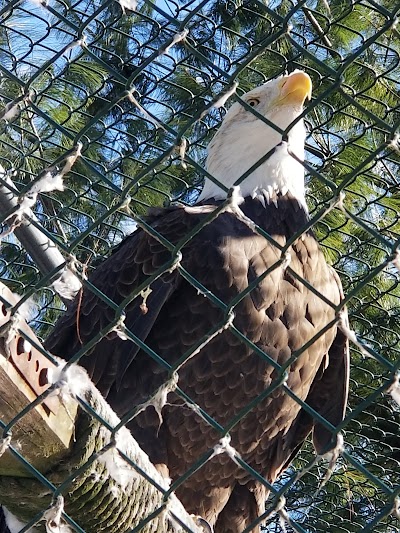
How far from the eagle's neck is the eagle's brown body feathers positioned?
0.62 ft

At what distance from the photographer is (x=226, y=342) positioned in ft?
9.22

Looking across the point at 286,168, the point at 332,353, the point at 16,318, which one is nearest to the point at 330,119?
the point at 286,168

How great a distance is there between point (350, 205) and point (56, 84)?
128cm

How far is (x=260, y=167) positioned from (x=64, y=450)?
1.91 meters

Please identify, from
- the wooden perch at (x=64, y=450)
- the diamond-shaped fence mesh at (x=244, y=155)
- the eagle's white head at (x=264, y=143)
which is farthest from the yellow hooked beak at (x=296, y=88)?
the wooden perch at (x=64, y=450)

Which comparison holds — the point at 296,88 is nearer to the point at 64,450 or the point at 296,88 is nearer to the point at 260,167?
the point at 260,167

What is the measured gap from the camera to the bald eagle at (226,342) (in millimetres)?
2824

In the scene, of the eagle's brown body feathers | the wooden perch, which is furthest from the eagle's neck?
the wooden perch

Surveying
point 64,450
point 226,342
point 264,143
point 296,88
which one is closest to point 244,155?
point 264,143

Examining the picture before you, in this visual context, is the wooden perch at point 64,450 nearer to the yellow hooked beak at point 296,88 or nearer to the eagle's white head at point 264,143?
the eagle's white head at point 264,143

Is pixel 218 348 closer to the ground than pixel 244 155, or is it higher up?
closer to the ground

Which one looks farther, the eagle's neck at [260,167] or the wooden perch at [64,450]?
the eagle's neck at [260,167]

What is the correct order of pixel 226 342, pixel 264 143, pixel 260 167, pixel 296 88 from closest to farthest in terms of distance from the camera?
1. pixel 226 342
2. pixel 296 88
3. pixel 260 167
4. pixel 264 143

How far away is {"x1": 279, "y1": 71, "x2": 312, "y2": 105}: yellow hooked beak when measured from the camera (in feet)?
9.98
